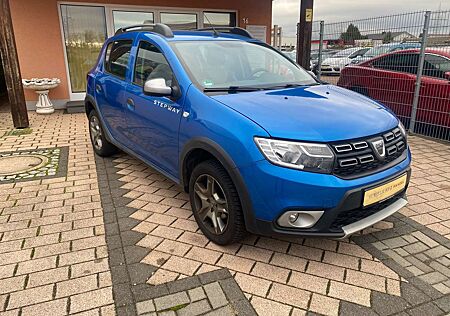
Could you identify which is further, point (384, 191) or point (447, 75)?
point (447, 75)

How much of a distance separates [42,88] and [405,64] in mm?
7526

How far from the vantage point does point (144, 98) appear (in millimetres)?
3516

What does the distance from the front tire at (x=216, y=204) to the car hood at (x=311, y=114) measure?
501 millimetres

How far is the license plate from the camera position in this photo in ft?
7.85

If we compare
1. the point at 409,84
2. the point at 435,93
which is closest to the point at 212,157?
the point at 435,93

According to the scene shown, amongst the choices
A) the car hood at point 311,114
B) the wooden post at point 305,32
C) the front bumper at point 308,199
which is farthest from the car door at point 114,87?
the wooden post at point 305,32

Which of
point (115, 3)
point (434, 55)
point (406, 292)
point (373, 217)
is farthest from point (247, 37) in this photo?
point (115, 3)

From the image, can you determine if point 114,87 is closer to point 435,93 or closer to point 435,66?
point 435,93

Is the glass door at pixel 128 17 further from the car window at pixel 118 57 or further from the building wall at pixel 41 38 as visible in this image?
the car window at pixel 118 57

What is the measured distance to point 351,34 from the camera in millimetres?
6777

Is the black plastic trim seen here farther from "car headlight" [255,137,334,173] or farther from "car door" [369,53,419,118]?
"car door" [369,53,419,118]

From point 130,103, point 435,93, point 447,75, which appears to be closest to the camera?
point 130,103

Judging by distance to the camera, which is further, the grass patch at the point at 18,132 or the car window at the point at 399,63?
the grass patch at the point at 18,132

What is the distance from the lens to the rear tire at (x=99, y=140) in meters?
4.89
